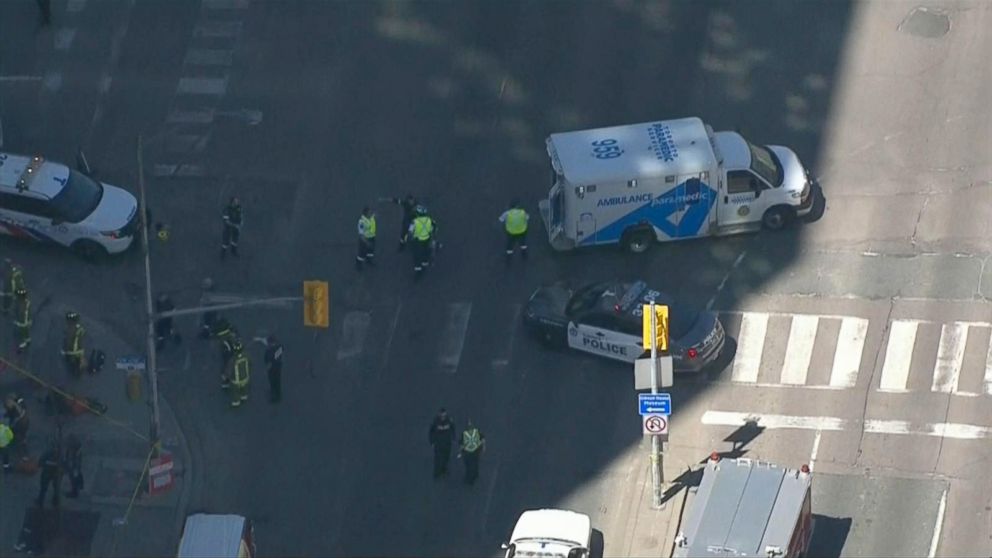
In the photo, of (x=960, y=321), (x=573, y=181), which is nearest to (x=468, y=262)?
(x=573, y=181)

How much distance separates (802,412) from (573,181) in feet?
24.6

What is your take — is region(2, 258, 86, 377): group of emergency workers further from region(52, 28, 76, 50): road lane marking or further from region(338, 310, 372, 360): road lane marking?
region(52, 28, 76, 50): road lane marking

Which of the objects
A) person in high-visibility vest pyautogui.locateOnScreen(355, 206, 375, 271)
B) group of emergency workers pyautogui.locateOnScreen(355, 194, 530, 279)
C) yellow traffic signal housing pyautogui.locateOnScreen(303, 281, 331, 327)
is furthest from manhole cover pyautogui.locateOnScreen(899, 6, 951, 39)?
yellow traffic signal housing pyautogui.locateOnScreen(303, 281, 331, 327)

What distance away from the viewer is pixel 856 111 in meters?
60.2

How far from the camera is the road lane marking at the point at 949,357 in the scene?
52.7 m

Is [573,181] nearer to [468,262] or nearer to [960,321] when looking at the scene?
[468,262]

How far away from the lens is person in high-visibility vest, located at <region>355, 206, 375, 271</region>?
55.9 meters

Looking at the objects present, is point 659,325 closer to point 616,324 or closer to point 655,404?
point 655,404

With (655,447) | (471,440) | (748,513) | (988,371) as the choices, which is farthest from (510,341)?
(988,371)

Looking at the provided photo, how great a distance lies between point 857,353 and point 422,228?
33.1ft

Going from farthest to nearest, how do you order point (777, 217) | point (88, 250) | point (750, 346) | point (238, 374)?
point (88, 250), point (777, 217), point (750, 346), point (238, 374)

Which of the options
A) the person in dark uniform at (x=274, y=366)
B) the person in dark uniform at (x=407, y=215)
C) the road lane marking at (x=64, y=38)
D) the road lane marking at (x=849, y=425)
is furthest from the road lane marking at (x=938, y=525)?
the road lane marking at (x=64, y=38)

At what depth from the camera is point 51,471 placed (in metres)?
51.2

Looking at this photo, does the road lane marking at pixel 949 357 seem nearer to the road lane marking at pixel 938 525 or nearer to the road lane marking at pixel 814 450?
the road lane marking at pixel 814 450
